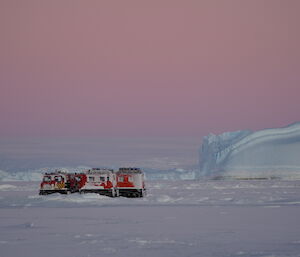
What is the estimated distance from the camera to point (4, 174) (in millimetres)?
A: 150250

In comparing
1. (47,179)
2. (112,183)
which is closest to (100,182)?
(112,183)

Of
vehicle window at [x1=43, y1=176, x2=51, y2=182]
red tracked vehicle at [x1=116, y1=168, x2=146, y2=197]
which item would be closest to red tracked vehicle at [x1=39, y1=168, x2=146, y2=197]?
red tracked vehicle at [x1=116, y1=168, x2=146, y2=197]

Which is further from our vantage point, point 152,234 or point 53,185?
point 53,185

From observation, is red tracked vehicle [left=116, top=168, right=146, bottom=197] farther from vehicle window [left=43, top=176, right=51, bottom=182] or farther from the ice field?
the ice field

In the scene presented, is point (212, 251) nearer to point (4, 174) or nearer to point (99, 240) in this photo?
point (99, 240)

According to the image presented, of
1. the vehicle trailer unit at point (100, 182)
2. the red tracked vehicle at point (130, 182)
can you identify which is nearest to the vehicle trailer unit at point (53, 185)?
the vehicle trailer unit at point (100, 182)

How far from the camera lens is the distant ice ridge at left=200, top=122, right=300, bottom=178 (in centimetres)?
11326

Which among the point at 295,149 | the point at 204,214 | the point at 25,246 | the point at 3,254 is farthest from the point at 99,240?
the point at 295,149

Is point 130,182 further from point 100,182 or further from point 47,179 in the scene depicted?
point 47,179

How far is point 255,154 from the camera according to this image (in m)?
117

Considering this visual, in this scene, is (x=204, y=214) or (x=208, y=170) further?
(x=208, y=170)

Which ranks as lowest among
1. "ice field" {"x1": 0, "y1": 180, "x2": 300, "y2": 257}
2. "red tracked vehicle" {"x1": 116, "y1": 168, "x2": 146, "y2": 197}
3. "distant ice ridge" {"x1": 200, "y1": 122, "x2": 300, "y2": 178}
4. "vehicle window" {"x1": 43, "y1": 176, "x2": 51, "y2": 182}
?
"ice field" {"x1": 0, "y1": 180, "x2": 300, "y2": 257}

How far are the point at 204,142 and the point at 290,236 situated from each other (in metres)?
96.8

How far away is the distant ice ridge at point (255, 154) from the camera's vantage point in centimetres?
11326
